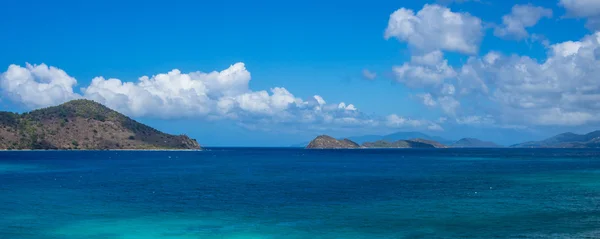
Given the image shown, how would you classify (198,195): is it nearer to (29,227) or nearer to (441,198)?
(29,227)

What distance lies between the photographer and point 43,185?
100000 mm

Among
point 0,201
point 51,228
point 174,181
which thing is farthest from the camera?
point 174,181

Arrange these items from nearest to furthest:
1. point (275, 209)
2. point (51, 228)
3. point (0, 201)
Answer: point (51, 228)
point (275, 209)
point (0, 201)

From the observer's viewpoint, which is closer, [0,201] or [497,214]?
[497,214]

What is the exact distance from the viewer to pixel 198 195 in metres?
81.9

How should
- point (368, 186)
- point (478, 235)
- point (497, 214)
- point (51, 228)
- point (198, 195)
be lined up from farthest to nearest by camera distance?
point (368, 186), point (198, 195), point (497, 214), point (51, 228), point (478, 235)

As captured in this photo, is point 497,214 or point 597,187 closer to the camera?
point 497,214

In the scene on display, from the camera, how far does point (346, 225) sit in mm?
55156

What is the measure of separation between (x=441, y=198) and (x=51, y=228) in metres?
52.7

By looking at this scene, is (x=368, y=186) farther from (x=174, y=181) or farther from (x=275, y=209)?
(x=174, y=181)

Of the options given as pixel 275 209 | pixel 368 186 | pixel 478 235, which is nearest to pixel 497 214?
pixel 478 235

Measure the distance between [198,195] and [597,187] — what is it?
70.6 metres

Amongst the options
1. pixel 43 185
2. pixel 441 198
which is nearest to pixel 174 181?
Result: pixel 43 185

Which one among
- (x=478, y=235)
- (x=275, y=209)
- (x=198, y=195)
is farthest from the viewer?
(x=198, y=195)
